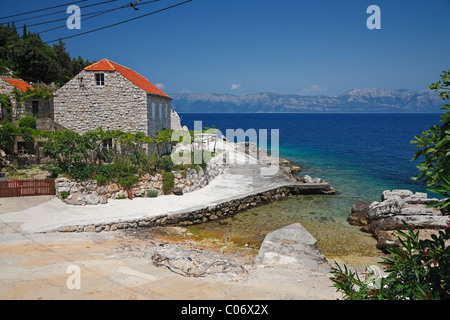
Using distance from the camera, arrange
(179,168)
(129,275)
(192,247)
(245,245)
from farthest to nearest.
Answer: (179,168), (245,245), (192,247), (129,275)

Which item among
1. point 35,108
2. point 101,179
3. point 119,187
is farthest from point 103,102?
point 35,108

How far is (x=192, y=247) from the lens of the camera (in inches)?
579

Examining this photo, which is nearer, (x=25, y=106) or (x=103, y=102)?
(x=103, y=102)

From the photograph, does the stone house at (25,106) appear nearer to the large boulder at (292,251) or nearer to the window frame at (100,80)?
the window frame at (100,80)

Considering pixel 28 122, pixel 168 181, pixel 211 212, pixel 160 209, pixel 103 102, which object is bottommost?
pixel 211 212

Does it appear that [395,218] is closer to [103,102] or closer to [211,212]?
[211,212]

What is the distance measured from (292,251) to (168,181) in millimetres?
10565

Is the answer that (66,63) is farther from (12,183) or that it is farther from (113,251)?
(113,251)

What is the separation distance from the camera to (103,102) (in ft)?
84.7

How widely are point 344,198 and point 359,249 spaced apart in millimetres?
11615

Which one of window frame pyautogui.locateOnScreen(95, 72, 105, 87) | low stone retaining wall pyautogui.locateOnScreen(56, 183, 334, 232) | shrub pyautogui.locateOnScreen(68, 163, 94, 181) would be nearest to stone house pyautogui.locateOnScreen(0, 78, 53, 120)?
window frame pyautogui.locateOnScreen(95, 72, 105, 87)

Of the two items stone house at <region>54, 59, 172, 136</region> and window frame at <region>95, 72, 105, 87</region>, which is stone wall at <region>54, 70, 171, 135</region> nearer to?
stone house at <region>54, 59, 172, 136</region>
